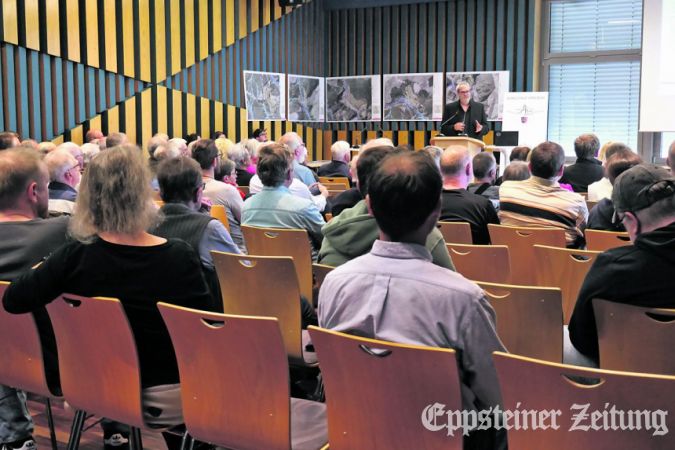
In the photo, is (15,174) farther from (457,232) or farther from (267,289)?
(457,232)

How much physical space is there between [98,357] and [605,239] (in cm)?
282

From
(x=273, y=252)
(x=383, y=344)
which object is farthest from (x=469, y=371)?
(x=273, y=252)

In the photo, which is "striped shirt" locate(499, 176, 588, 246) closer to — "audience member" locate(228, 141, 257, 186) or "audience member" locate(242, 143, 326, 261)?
"audience member" locate(242, 143, 326, 261)

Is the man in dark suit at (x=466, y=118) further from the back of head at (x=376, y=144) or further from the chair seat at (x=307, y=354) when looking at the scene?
the chair seat at (x=307, y=354)

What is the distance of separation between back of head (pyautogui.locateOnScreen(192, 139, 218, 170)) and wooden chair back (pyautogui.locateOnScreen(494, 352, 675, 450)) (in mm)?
4391

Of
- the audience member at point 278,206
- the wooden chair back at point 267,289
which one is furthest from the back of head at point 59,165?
the wooden chair back at point 267,289

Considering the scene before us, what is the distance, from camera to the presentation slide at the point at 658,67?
35.4ft

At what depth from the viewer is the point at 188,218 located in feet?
11.7

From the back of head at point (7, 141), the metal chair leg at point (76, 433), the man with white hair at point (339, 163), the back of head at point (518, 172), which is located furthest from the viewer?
the man with white hair at point (339, 163)

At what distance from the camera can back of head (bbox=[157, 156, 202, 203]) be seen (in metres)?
3.62

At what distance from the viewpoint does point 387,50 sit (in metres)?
15.0

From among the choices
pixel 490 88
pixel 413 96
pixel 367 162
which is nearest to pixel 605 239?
pixel 367 162

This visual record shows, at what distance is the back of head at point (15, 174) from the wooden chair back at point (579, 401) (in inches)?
89.0

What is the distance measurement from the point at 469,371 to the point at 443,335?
0.12 m
